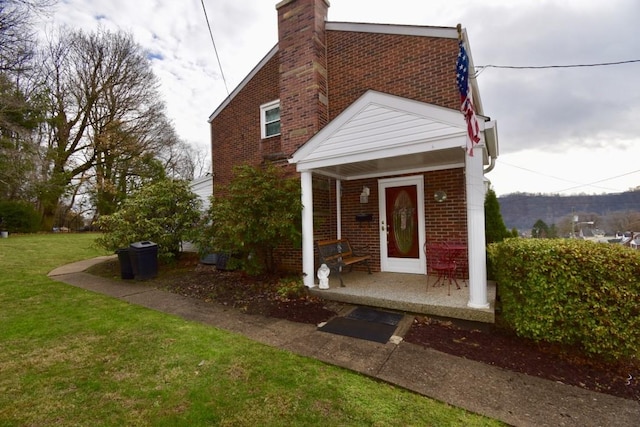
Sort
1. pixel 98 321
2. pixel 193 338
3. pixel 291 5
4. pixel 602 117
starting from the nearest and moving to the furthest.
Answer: pixel 193 338
pixel 98 321
pixel 291 5
pixel 602 117

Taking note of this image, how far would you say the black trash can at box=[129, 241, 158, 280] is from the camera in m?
7.31

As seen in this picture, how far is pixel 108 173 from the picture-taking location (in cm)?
2039

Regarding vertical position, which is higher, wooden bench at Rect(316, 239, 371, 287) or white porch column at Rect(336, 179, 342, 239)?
white porch column at Rect(336, 179, 342, 239)

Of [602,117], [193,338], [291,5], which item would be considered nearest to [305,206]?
[193,338]

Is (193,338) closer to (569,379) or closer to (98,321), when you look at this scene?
(98,321)

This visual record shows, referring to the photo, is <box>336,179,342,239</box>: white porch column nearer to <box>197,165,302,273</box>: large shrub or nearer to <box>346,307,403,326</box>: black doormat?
<box>197,165,302,273</box>: large shrub

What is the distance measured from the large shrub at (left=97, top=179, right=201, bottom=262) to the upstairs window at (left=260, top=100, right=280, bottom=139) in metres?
3.15

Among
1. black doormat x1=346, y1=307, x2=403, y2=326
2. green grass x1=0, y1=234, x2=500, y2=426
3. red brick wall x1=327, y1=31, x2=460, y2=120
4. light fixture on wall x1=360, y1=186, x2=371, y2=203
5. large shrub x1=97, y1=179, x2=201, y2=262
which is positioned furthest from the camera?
large shrub x1=97, y1=179, x2=201, y2=262

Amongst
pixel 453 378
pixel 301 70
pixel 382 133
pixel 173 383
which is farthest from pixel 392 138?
pixel 173 383

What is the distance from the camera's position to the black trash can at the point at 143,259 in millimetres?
7313

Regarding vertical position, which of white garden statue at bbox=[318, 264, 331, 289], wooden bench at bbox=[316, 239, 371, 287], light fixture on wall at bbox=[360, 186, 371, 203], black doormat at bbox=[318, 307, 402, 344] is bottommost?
black doormat at bbox=[318, 307, 402, 344]

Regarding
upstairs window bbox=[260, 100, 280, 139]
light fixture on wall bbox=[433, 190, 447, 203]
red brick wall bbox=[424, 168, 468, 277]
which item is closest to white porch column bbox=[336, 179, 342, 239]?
red brick wall bbox=[424, 168, 468, 277]

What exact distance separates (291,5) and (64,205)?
28.1 m

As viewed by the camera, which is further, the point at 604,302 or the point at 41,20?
the point at 41,20
